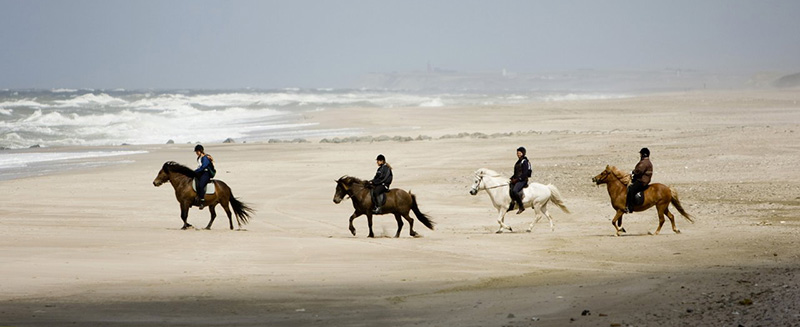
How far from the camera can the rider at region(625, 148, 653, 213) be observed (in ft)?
54.1

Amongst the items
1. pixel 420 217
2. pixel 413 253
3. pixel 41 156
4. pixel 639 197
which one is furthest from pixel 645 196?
pixel 41 156

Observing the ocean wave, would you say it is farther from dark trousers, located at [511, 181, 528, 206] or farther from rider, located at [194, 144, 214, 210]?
dark trousers, located at [511, 181, 528, 206]

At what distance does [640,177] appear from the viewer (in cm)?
1659

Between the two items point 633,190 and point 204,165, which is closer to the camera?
point 633,190

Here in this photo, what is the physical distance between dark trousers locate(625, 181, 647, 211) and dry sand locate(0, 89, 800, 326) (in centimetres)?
72

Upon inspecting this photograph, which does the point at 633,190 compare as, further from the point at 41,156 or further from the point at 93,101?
the point at 93,101

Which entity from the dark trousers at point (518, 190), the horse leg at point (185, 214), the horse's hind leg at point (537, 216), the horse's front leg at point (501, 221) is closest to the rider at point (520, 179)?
the dark trousers at point (518, 190)

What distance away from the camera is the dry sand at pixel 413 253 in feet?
33.1

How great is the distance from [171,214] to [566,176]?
32.2 ft

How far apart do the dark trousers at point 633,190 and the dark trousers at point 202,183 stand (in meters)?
7.25

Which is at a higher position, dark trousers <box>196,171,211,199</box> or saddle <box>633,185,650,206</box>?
dark trousers <box>196,171,211,199</box>

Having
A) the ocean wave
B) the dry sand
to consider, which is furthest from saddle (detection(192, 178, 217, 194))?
the ocean wave

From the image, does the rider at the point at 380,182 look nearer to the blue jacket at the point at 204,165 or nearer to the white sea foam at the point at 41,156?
the blue jacket at the point at 204,165

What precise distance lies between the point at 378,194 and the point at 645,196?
4.32m
